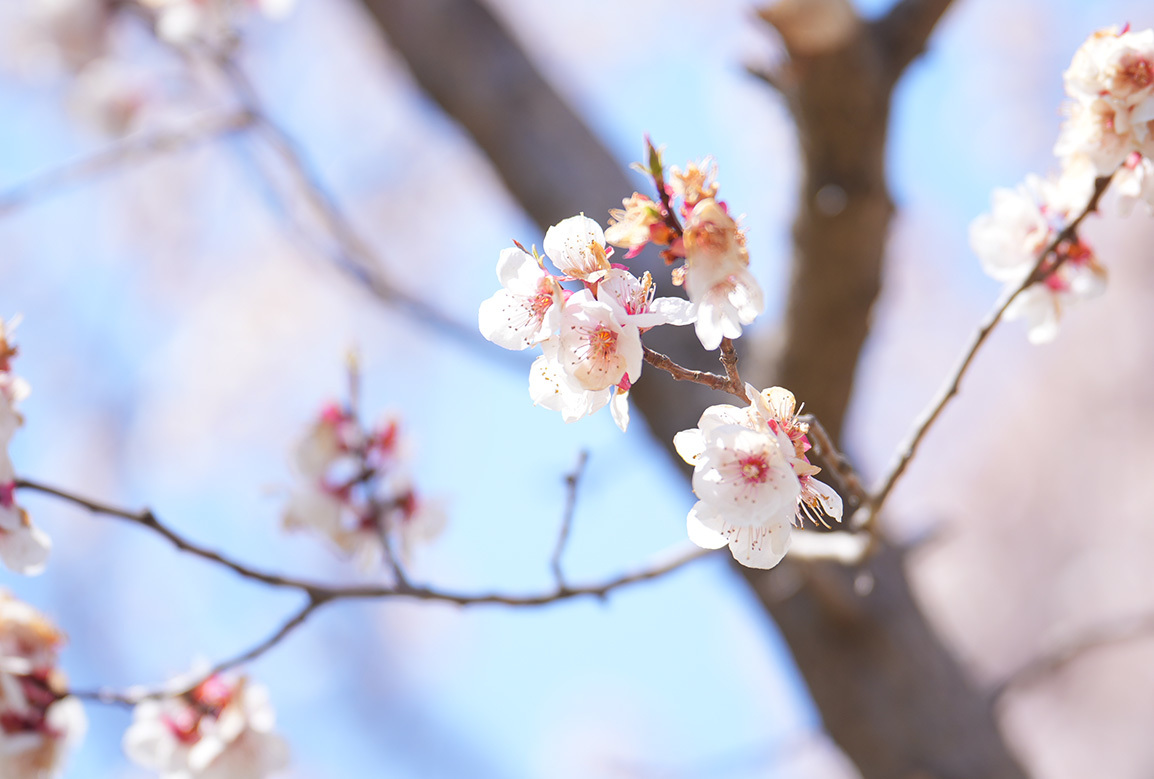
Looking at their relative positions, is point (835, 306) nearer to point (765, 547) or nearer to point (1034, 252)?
point (1034, 252)

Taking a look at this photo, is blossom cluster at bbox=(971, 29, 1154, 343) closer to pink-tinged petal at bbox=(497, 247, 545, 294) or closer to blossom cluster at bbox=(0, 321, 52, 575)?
pink-tinged petal at bbox=(497, 247, 545, 294)

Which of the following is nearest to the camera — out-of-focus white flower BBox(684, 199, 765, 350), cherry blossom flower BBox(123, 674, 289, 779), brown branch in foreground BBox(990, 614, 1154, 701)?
out-of-focus white flower BBox(684, 199, 765, 350)

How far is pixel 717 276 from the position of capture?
56cm

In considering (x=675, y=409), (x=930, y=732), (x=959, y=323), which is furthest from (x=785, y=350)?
(x=959, y=323)

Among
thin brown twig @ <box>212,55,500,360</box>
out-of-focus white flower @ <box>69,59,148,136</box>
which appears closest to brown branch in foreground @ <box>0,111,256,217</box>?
thin brown twig @ <box>212,55,500,360</box>

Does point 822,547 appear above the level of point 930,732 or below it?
above

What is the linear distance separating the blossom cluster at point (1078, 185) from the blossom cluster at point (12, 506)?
0.89 meters

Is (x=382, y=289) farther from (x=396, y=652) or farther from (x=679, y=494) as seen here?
(x=396, y=652)

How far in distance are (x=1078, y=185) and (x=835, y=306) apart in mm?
715

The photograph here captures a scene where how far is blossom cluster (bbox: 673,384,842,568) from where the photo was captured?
0.60m

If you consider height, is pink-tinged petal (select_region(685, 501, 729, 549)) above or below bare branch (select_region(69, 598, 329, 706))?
above

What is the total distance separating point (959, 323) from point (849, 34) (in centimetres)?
504

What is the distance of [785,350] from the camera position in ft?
5.15

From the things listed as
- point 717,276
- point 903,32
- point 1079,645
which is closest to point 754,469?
point 717,276
